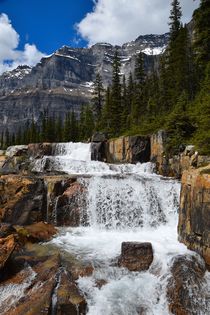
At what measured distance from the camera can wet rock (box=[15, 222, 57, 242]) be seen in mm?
17359

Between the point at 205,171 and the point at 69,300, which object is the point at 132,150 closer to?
the point at 205,171

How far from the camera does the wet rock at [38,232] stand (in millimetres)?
17359

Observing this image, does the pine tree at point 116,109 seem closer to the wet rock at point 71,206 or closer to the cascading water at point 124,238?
the cascading water at point 124,238

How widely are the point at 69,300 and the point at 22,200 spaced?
11.1 m

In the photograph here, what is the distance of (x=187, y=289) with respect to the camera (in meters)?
12.0

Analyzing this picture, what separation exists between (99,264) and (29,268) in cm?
289

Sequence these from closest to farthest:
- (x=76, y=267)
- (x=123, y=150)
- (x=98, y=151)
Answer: (x=76, y=267)
(x=123, y=150)
(x=98, y=151)

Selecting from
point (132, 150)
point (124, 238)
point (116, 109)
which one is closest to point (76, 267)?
point (124, 238)

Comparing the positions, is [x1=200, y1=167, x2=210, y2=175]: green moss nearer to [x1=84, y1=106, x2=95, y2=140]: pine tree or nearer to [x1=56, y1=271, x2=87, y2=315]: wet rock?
[x1=56, y1=271, x2=87, y2=315]: wet rock

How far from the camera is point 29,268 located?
13617 mm

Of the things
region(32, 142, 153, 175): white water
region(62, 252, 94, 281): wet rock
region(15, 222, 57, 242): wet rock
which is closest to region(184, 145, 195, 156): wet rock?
region(32, 142, 153, 175): white water

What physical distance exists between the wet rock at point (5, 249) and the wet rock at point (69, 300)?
2649 mm

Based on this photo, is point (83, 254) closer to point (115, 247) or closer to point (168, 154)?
point (115, 247)

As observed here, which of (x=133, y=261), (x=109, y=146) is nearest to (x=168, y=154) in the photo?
(x=109, y=146)
